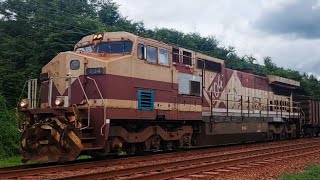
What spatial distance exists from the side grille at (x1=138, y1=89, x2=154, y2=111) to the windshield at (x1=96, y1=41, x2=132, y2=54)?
1.36 meters

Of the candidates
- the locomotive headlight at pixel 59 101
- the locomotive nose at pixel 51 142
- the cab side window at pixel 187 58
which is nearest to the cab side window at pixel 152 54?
the cab side window at pixel 187 58

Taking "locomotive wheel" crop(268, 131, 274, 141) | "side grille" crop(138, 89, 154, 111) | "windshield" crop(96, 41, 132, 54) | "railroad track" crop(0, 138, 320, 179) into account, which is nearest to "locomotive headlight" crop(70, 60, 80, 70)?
"windshield" crop(96, 41, 132, 54)

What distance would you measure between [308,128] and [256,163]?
16.9 meters

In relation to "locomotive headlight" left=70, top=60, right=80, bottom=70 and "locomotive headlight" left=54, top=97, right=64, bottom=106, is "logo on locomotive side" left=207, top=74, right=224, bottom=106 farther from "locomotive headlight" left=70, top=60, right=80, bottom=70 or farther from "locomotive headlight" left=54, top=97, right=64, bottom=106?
"locomotive headlight" left=54, top=97, right=64, bottom=106

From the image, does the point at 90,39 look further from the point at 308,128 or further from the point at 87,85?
the point at 308,128

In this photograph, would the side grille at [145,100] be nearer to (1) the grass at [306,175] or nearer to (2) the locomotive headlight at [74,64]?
(2) the locomotive headlight at [74,64]

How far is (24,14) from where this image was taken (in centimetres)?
3103

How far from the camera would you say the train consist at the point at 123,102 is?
10.8m

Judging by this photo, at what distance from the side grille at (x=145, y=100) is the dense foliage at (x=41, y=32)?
333cm

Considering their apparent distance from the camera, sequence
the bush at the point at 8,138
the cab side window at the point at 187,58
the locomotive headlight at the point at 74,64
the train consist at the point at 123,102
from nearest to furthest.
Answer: the train consist at the point at 123,102 → the locomotive headlight at the point at 74,64 → the bush at the point at 8,138 → the cab side window at the point at 187,58

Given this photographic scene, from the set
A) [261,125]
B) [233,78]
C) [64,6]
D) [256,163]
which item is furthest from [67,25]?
[256,163]

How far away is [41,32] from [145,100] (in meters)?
15.9

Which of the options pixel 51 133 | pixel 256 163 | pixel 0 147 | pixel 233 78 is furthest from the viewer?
pixel 233 78

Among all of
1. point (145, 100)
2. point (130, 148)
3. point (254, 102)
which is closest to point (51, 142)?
point (130, 148)
